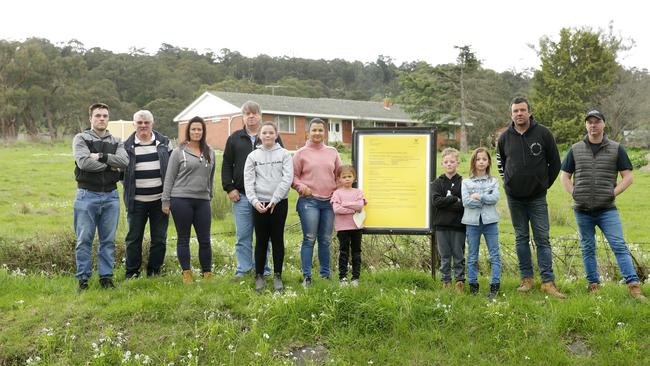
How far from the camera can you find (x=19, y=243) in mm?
8820

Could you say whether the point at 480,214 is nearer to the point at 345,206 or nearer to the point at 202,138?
the point at 345,206

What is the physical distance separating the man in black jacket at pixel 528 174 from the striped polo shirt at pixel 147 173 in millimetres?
4172

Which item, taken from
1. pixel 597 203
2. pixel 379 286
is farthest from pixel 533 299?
pixel 379 286

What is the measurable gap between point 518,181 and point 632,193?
Result: 15.3m

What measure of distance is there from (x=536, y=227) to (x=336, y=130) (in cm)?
4175

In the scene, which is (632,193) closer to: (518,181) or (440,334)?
(518,181)

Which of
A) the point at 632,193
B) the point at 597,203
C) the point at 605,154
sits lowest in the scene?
the point at 632,193

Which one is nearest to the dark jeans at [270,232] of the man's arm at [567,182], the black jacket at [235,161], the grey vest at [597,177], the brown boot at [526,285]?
the black jacket at [235,161]

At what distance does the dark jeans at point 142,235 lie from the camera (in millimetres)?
7520

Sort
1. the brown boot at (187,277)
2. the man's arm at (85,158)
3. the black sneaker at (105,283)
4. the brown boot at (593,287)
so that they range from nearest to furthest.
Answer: the man's arm at (85,158), the brown boot at (593,287), the black sneaker at (105,283), the brown boot at (187,277)

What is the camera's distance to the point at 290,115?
44.4m

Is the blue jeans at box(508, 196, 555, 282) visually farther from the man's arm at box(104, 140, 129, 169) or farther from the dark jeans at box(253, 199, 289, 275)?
the man's arm at box(104, 140, 129, 169)

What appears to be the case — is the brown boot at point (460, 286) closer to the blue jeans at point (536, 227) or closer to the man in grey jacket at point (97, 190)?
the blue jeans at point (536, 227)

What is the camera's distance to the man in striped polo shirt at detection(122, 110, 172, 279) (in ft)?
24.3
